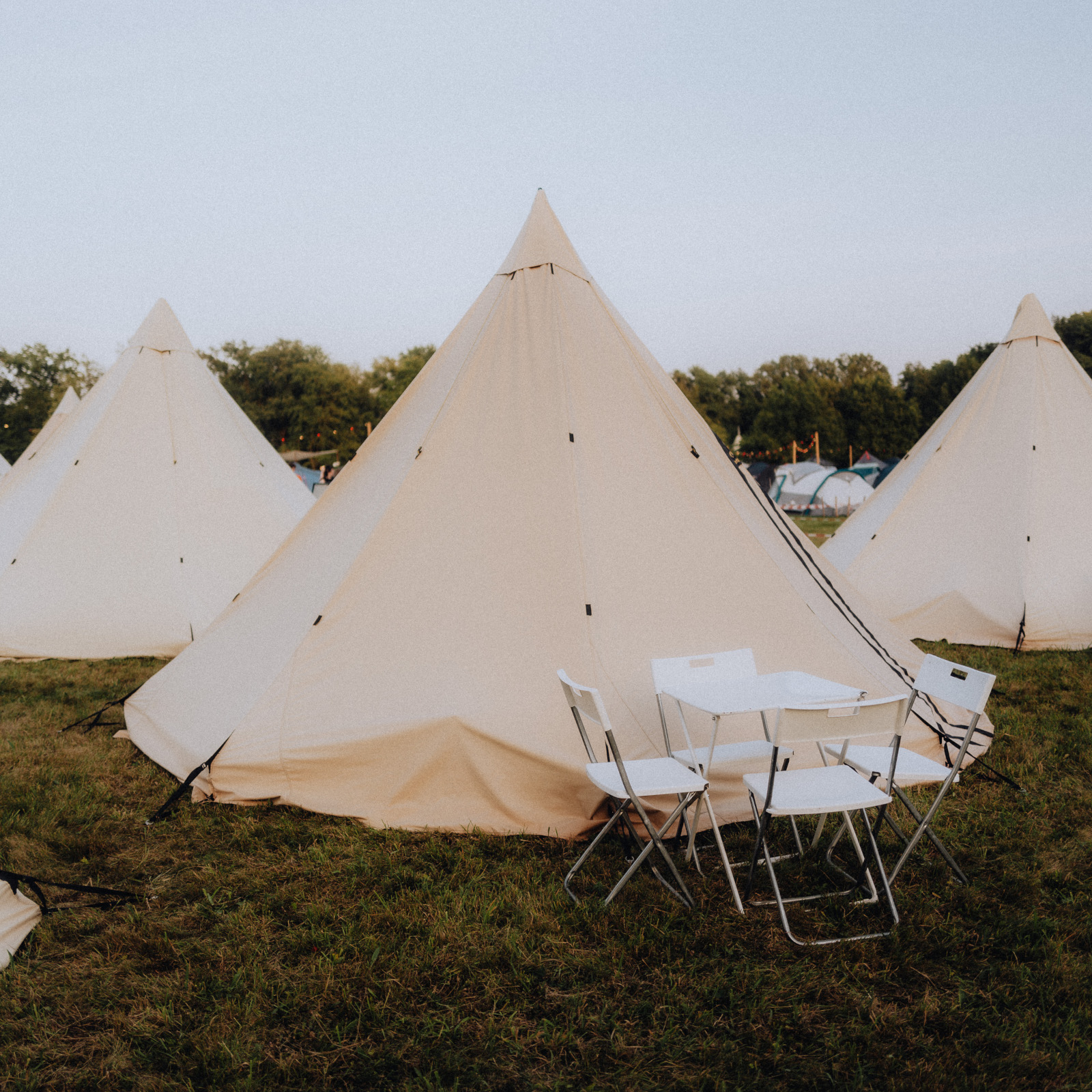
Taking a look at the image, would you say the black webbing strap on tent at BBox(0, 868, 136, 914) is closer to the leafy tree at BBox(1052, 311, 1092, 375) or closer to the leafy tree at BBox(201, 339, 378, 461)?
the leafy tree at BBox(201, 339, 378, 461)

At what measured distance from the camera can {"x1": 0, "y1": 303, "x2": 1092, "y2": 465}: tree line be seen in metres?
46.9

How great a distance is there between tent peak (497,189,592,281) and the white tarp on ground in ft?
14.2

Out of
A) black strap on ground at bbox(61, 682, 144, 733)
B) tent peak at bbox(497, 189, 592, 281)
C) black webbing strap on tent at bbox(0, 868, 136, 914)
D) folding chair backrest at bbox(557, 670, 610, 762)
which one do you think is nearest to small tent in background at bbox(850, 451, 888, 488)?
tent peak at bbox(497, 189, 592, 281)

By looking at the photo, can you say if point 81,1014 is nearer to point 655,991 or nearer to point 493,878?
point 493,878

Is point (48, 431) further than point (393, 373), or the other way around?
point (393, 373)

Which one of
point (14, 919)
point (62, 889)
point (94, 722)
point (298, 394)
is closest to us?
point (14, 919)

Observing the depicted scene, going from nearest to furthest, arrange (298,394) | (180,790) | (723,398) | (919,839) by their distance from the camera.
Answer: (919,839), (180,790), (298,394), (723,398)

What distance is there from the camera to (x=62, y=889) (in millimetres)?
3646

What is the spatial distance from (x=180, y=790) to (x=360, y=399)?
47.5 metres

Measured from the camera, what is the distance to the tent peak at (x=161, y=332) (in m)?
9.63

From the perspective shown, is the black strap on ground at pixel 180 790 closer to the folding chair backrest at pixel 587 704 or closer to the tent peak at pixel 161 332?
the folding chair backrest at pixel 587 704

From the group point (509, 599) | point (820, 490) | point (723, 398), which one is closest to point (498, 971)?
point (509, 599)

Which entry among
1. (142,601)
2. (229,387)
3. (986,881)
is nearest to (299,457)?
(229,387)

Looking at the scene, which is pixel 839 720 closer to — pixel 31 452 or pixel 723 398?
pixel 31 452
